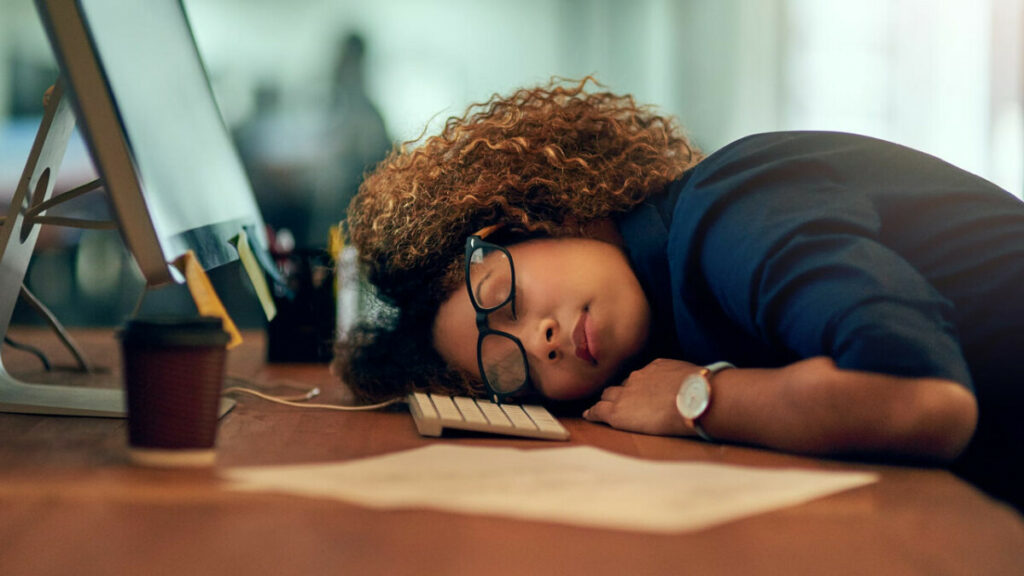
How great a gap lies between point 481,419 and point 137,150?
1.24ft

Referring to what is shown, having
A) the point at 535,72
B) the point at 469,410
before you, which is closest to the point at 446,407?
the point at 469,410

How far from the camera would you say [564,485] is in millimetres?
546

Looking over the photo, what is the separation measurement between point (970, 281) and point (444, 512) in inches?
24.9

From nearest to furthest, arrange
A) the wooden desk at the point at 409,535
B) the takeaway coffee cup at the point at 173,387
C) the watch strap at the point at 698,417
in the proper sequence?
the wooden desk at the point at 409,535 < the takeaway coffee cup at the point at 173,387 < the watch strap at the point at 698,417

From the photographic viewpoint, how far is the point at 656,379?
87 cm

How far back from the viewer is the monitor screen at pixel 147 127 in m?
0.65

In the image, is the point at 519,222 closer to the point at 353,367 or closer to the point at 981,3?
the point at 353,367

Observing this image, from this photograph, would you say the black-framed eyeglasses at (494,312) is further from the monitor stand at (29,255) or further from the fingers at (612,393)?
the monitor stand at (29,255)

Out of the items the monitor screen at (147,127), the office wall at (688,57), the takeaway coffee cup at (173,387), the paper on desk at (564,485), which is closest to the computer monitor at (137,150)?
the monitor screen at (147,127)

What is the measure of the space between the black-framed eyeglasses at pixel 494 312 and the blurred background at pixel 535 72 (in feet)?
7.37

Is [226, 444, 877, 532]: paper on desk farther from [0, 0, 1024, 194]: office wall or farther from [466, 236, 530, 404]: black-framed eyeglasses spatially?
[0, 0, 1024, 194]: office wall

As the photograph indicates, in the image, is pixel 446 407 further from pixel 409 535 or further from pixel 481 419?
pixel 409 535

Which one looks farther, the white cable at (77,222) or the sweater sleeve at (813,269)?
the white cable at (77,222)

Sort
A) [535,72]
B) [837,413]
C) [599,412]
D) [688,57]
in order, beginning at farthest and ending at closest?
1. [535,72]
2. [688,57]
3. [599,412]
4. [837,413]
